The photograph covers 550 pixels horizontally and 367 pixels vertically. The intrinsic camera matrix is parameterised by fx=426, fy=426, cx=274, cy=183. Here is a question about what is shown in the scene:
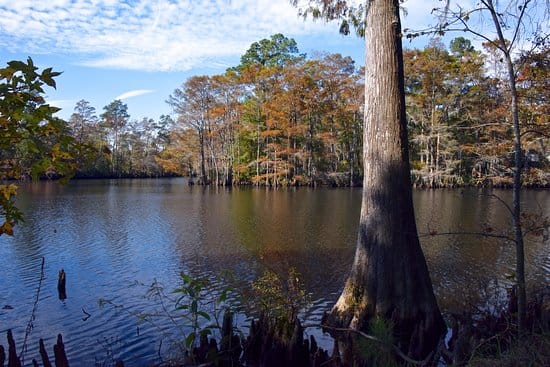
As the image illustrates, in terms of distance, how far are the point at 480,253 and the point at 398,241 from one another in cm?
718

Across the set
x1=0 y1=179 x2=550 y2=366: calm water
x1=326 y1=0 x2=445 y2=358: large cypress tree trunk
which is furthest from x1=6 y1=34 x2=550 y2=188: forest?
x1=326 y1=0 x2=445 y2=358: large cypress tree trunk

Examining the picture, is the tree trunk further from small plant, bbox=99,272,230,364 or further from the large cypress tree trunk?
small plant, bbox=99,272,230,364

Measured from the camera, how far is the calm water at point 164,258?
6508 millimetres

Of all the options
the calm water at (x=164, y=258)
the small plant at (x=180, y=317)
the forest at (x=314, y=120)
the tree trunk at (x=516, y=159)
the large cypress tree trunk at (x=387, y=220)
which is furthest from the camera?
the forest at (x=314, y=120)

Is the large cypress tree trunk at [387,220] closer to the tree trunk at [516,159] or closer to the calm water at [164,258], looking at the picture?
the calm water at [164,258]

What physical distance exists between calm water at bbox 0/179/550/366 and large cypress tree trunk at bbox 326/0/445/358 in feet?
2.34

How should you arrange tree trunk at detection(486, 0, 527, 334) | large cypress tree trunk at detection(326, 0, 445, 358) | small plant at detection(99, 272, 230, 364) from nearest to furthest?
tree trunk at detection(486, 0, 527, 334)
small plant at detection(99, 272, 230, 364)
large cypress tree trunk at detection(326, 0, 445, 358)

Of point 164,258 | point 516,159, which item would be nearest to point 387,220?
point 516,159

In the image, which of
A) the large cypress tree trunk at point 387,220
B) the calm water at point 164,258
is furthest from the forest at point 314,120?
the large cypress tree trunk at point 387,220

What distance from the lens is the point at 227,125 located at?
138 ft

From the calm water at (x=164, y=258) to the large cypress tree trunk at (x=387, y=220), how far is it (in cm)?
71

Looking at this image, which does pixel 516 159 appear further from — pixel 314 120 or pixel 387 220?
pixel 314 120

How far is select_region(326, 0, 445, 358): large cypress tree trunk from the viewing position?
5367mm

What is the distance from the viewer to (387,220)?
5.55 meters
